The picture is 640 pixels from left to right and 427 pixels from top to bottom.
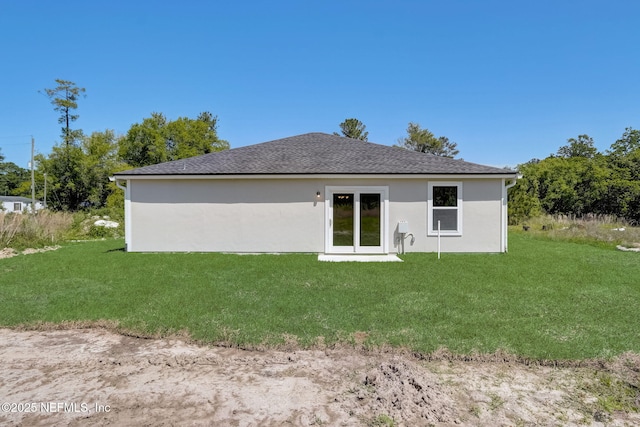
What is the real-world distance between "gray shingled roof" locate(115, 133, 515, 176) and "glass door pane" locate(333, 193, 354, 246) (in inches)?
37.7

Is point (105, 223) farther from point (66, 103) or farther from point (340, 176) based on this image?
point (66, 103)

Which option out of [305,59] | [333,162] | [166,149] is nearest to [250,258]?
[333,162]

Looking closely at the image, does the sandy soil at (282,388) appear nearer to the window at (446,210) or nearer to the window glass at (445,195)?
the window at (446,210)

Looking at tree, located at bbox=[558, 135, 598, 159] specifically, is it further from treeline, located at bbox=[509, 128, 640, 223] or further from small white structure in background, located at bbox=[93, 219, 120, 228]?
small white structure in background, located at bbox=[93, 219, 120, 228]

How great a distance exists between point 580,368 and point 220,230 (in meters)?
10.0

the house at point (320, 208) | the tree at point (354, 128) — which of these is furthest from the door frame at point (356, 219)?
the tree at point (354, 128)

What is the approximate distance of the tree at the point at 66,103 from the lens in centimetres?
3382

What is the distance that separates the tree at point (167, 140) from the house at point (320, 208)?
86.1ft

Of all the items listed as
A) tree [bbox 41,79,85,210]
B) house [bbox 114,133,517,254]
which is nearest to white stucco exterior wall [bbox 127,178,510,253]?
house [bbox 114,133,517,254]

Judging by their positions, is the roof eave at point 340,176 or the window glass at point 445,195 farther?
the window glass at point 445,195

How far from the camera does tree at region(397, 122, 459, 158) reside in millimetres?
40281

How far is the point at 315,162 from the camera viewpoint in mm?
11859

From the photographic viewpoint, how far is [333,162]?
11828 mm

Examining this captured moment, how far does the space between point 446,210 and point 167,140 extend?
3536cm
